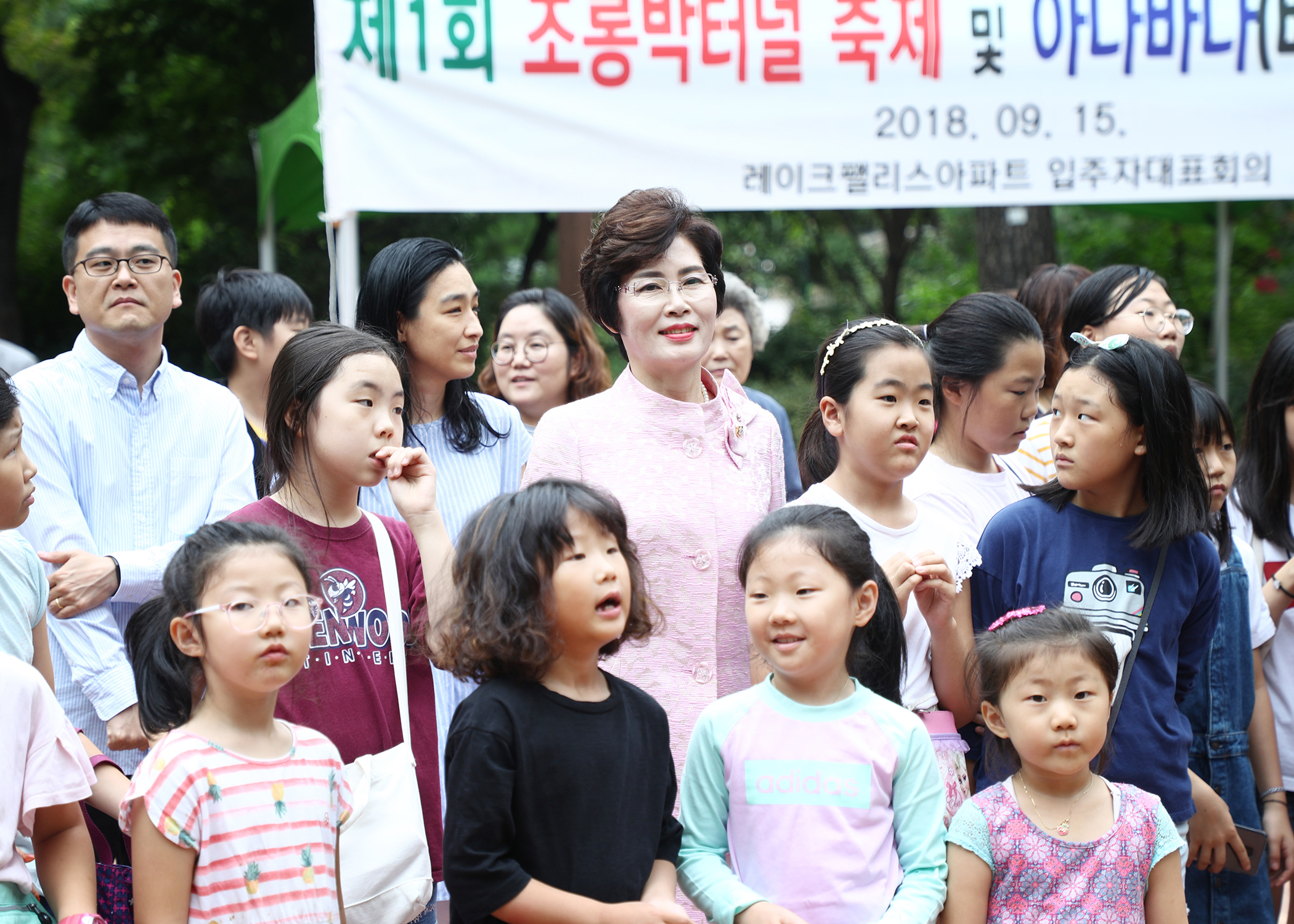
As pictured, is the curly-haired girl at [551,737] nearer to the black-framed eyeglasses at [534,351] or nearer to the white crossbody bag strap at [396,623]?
the white crossbody bag strap at [396,623]

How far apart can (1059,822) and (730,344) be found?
2753mm

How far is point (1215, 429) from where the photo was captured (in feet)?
10.8

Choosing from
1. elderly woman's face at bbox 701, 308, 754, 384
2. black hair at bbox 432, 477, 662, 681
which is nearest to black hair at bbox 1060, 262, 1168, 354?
elderly woman's face at bbox 701, 308, 754, 384

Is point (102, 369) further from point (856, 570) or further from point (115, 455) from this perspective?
point (856, 570)

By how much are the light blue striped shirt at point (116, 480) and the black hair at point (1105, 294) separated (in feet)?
8.17

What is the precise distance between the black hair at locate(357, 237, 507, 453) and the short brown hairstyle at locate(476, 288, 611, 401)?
1039mm

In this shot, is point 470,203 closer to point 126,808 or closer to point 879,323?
point 879,323

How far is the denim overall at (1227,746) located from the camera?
313 cm

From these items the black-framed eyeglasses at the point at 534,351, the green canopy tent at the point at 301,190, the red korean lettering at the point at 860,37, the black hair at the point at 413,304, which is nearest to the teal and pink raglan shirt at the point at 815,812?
the black hair at the point at 413,304

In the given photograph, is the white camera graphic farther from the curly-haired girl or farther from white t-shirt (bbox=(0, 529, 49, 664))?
white t-shirt (bbox=(0, 529, 49, 664))

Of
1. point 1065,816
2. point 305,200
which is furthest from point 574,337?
point 305,200

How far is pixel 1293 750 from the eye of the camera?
3.44 metres

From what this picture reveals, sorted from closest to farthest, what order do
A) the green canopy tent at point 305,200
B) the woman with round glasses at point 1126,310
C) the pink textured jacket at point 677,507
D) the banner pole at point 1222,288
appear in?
the pink textured jacket at point 677,507
the woman with round glasses at point 1126,310
the green canopy tent at point 305,200
the banner pole at point 1222,288

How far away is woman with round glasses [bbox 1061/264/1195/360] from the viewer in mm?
3602
